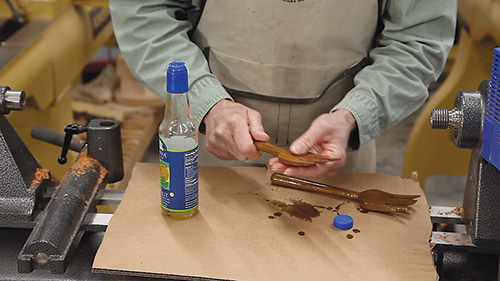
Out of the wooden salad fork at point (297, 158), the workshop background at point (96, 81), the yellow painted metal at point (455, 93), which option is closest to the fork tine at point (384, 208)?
the wooden salad fork at point (297, 158)

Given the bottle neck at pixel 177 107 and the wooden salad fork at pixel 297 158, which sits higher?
the bottle neck at pixel 177 107

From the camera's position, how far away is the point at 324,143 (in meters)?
1.07

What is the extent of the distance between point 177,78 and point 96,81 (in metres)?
1.97

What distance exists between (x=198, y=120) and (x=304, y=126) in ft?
0.85

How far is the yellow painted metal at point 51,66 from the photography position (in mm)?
1524

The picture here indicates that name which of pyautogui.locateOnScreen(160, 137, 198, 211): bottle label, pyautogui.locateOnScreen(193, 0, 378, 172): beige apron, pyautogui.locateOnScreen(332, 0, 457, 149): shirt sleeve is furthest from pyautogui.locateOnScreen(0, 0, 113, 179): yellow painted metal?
pyautogui.locateOnScreen(332, 0, 457, 149): shirt sleeve

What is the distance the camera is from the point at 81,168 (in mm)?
1064

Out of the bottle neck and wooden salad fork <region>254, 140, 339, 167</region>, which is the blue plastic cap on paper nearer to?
the bottle neck

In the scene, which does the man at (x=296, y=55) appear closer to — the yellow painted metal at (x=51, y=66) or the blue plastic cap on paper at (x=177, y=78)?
the blue plastic cap on paper at (x=177, y=78)

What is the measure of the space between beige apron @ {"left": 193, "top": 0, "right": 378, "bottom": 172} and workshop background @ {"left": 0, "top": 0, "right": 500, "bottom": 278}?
27 centimetres

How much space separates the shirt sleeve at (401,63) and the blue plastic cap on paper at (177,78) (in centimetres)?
37

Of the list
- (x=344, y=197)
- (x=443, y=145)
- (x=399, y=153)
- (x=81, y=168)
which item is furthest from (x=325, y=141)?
(x=399, y=153)

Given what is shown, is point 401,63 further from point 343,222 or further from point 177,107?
point 177,107

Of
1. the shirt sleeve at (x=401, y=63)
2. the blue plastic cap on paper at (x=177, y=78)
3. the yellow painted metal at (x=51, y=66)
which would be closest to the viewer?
the blue plastic cap on paper at (x=177, y=78)
